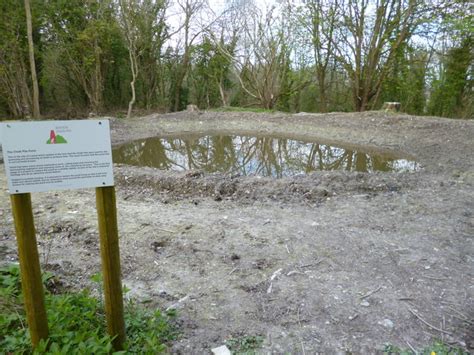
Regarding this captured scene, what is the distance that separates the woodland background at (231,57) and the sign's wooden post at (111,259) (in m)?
10.5

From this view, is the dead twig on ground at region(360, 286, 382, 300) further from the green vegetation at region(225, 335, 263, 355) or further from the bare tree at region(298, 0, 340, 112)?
the bare tree at region(298, 0, 340, 112)

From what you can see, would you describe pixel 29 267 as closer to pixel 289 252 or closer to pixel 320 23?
pixel 289 252

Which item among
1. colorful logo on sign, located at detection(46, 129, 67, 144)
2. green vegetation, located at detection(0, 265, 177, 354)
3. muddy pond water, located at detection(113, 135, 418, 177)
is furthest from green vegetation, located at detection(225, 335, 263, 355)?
muddy pond water, located at detection(113, 135, 418, 177)

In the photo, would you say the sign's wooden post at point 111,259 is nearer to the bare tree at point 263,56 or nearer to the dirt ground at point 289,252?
the dirt ground at point 289,252

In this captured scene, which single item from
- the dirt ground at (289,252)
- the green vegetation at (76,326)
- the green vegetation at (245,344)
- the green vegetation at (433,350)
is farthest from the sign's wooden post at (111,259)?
the green vegetation at (433,350)

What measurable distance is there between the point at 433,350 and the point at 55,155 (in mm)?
2398

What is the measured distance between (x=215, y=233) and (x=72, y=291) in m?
1.49

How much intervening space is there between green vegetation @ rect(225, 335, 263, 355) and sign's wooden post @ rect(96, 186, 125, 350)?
655 millimetres

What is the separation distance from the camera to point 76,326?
1884 millimetres

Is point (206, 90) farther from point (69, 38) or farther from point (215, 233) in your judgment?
point (215, 233)

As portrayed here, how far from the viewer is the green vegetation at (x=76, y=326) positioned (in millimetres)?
1645


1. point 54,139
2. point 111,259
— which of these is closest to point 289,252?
point 111,259

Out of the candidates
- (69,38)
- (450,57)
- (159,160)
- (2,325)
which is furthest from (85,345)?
(450,57)

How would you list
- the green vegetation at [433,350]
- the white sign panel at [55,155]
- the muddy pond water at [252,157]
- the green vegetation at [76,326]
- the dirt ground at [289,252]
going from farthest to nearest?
the muddy pond water at [252,157], the dirt ground at [289,252], the green vegetation at [433,350], the green vegetation at [76,326], the white sign panel at [55,155]
